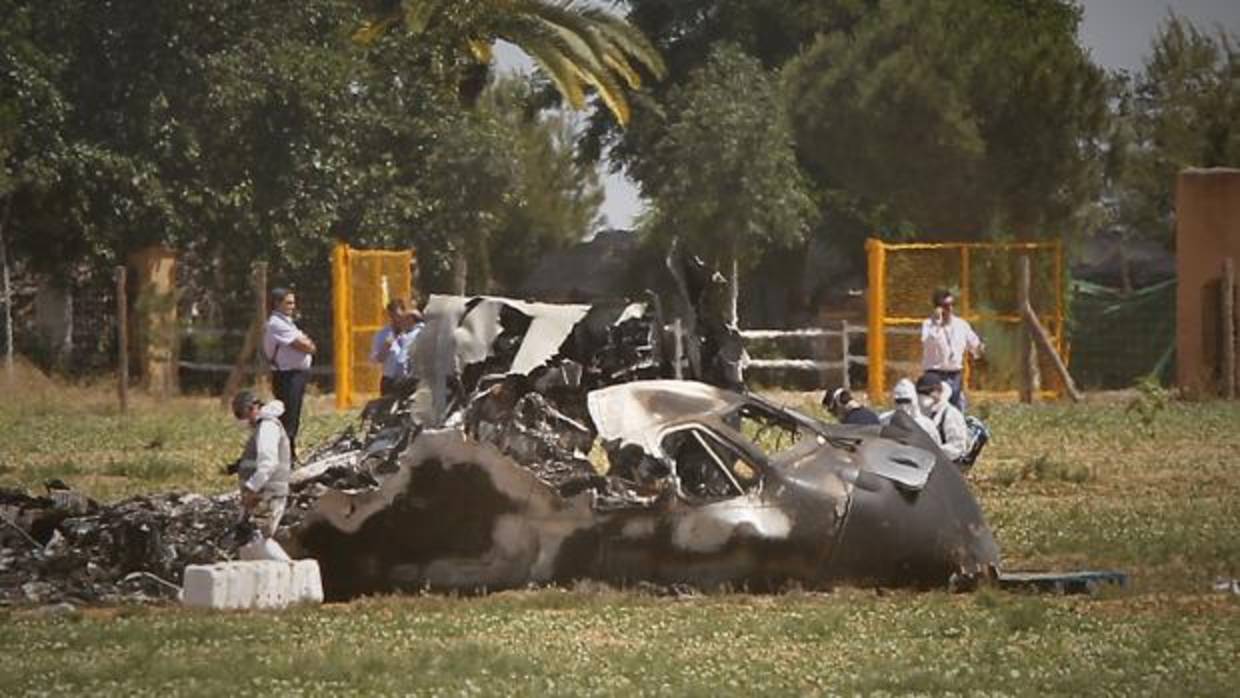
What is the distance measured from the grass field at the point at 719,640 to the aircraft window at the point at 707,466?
28.3 inches

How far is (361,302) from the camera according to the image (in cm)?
4078

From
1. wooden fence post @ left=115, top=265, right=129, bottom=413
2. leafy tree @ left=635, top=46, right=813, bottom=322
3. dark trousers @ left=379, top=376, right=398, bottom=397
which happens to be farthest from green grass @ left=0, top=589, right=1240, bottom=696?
leafy tree @ left=635, top=46, right=813, bottom=322

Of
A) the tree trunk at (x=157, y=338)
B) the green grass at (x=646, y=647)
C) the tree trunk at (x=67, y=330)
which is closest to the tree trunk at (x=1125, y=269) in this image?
the tree trunk at (x=67, y=330)

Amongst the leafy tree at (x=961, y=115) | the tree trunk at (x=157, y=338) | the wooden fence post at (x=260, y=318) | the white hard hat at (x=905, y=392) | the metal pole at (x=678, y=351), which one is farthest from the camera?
the leafy tree at (x=961, y=115)

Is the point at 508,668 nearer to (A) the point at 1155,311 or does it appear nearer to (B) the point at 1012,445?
(B) the point at 1012,445

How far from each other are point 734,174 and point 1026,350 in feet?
66.7

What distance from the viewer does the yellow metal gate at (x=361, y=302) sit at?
4006cm

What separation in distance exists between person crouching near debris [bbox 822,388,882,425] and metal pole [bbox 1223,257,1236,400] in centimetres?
1647

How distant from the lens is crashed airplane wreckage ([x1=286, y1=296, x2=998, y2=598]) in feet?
57.3

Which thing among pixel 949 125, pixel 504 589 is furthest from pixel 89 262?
pixel 504 589

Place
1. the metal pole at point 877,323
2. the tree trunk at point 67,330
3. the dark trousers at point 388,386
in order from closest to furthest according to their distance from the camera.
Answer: the dark trousers at point 388,386
the metal pole at point 877,323
the tree trunk at point 67,330

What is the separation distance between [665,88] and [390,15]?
15.2 metres

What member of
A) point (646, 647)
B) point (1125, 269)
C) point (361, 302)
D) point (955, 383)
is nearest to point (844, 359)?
point (361, 302)

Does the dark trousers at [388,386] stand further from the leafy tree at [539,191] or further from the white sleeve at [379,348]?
the leafy tree at [539,191]
